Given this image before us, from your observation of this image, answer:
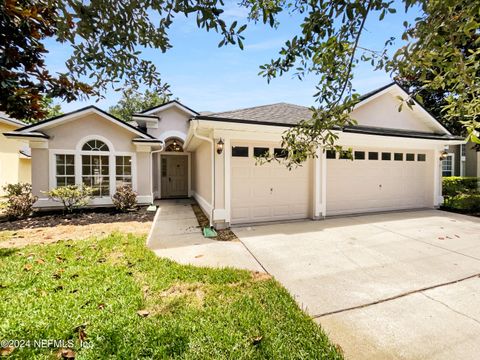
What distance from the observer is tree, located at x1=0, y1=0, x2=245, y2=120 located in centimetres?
164

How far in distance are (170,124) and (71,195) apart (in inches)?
265

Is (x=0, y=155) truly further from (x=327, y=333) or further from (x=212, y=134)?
(x=327, y=333)

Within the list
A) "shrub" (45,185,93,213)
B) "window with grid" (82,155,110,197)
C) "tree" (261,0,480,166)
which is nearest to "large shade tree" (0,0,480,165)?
"tree" (261,0,480,166)

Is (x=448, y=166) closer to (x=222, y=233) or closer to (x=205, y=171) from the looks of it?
(x=205, y=171)

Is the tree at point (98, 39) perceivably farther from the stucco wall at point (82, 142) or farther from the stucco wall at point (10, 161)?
the stucco wall at point (10, 161)

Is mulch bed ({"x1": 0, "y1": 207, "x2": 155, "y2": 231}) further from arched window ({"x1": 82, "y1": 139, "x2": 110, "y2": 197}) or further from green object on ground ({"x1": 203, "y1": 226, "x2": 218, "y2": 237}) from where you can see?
green object on ground ({"x1": 203, "y1": 226, "x2": 218, "y2": 237})

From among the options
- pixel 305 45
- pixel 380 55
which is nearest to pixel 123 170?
pixel 305 45

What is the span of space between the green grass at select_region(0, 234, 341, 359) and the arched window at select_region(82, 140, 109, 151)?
5994 mm

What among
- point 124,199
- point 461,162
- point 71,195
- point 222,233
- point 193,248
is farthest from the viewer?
point 461,162

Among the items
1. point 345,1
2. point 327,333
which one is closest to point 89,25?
point 345,1

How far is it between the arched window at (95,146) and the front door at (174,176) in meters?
4.18

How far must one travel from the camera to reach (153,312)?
9.03 ft

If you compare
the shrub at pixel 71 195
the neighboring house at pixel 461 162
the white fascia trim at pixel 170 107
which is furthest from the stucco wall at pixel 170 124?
the neighboring house at pixel 461 162

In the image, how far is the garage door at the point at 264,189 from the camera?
704 centimetres
